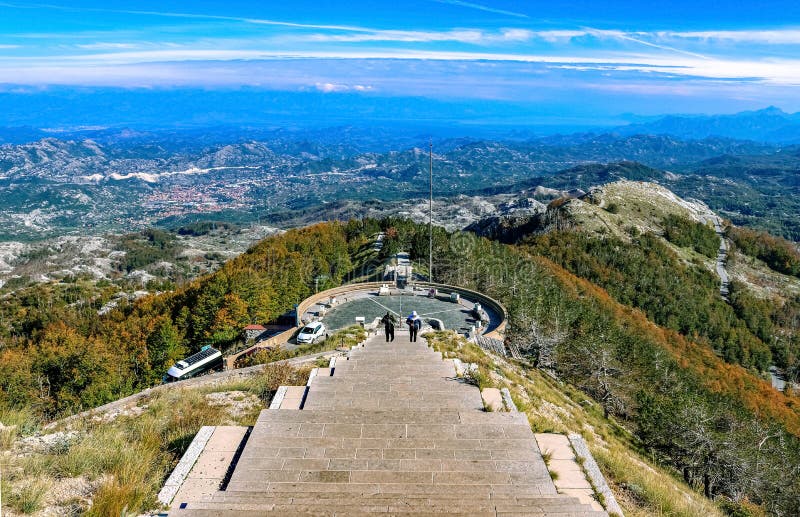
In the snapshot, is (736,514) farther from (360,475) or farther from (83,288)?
(83,288)

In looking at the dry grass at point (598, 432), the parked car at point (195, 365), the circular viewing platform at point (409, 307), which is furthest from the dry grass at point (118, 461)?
the parked car at point (195, 365)

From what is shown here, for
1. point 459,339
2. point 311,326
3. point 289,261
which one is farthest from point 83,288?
point 459,339

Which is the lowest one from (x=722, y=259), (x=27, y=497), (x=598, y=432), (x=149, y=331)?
(x=722, y=259)

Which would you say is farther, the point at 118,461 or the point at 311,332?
the point at 311,332

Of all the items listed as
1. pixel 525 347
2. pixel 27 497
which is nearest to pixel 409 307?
pixel 525 347

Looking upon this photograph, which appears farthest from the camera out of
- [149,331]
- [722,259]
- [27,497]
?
[722,259]

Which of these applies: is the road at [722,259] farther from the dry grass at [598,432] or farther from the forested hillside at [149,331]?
the dry grass at [598,432]

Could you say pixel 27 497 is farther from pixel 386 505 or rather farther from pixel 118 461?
pixel 386 505

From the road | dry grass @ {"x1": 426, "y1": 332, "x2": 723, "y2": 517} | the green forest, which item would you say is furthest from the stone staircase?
the road
